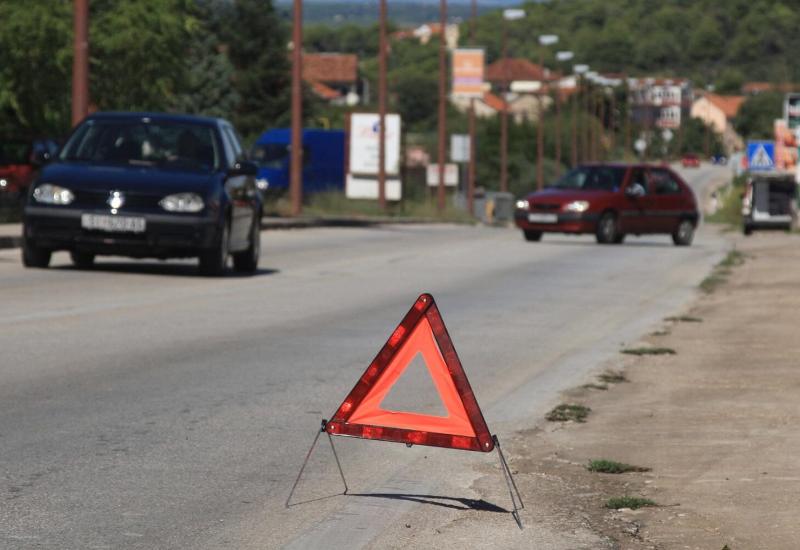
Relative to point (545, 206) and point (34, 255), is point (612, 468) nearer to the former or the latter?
point (34, 255)

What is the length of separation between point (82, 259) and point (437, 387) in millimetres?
14465

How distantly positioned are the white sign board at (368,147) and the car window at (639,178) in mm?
24244

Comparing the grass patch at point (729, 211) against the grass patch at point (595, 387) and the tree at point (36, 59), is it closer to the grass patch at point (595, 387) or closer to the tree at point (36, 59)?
the tree at point (36, 59)

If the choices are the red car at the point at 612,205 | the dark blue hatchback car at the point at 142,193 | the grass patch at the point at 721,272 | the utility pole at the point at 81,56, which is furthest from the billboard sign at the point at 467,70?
the dark blue hatchback car at the point at 142,193

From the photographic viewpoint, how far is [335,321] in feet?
49.4

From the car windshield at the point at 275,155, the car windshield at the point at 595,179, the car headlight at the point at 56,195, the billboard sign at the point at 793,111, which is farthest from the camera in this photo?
the car windshield at the point at 275,155

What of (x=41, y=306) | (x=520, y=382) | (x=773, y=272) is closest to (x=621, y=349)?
(x=520, y=382)

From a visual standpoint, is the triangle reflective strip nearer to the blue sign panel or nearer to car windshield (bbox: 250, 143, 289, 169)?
car windshield (bbox: 250, 143, 289, 169)

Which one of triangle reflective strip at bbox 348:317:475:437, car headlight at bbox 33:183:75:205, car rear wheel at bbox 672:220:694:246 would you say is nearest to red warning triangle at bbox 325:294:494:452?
triangle reflective strip at bbox 348:317:475:437

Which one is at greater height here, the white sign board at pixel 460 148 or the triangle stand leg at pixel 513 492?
the triangle stand leg at pixel 513 492

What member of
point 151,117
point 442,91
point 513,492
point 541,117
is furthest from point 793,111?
point 541,117

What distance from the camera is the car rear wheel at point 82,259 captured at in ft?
67.6

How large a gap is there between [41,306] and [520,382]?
208 inches

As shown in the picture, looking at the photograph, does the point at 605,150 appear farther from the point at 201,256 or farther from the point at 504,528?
the point at 504,528
